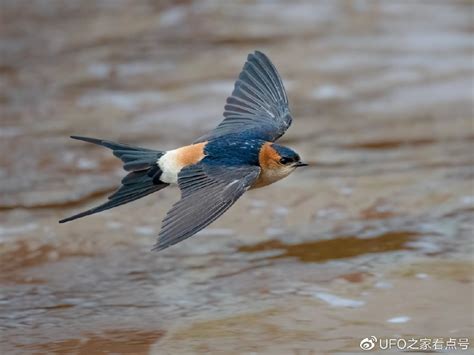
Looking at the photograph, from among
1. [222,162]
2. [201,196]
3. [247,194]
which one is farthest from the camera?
[247,194]

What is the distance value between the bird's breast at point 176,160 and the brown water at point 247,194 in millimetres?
607

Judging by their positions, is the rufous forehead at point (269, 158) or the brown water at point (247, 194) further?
the brown water at point (247, 194)

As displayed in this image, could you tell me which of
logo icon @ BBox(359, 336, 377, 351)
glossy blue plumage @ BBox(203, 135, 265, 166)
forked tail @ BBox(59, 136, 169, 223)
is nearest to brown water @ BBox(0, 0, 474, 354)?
logo icon @ BBox(359, 336, 377, 351)

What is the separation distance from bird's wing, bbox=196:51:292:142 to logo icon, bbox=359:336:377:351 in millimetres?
918

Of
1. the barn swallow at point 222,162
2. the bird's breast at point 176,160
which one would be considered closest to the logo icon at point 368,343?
the barn swallow at point 222,162

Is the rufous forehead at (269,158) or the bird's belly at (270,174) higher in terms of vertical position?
the rufous forehead at (269,158)

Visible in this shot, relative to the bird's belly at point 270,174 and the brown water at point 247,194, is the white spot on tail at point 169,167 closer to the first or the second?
the bird's belly at point 270,174

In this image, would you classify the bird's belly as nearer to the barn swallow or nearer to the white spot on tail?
the barn swallow

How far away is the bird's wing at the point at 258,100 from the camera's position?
4305 millimetres

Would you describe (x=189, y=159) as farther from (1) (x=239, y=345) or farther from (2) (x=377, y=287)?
(2) (x=377, y=287)

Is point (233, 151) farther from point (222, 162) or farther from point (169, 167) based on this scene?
point (169, 167)

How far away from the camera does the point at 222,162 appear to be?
3.78m

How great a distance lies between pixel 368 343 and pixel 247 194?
2029mm

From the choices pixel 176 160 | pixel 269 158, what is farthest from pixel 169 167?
pixel 269 158
